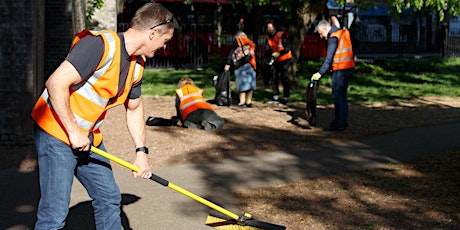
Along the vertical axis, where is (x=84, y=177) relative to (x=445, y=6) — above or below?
below

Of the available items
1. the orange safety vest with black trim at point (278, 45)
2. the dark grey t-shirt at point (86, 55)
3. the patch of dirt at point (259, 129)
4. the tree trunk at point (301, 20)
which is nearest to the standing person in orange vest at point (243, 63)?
Result: the patch of dirt at point (259, 129)

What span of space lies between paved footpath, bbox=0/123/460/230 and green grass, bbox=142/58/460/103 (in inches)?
226

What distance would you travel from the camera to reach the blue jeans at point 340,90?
1207 centimetres

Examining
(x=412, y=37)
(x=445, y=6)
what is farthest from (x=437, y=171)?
(x=412, y=37)

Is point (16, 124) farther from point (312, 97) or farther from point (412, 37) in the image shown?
point (412, 37)

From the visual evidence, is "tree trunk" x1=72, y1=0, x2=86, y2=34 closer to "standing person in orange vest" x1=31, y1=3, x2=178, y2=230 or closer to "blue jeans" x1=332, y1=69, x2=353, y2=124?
"blue jeans" x1=332, y1=69, x2=353, y2=124

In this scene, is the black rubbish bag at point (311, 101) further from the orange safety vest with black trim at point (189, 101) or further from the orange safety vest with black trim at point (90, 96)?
the orange safety vest with black trim at point (90, 96)

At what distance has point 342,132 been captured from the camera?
12086 millimetres

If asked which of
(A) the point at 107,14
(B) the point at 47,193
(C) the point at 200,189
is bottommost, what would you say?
(C) the point at 200,189

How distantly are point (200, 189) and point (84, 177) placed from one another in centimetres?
311

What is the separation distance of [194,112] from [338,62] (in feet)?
7.63

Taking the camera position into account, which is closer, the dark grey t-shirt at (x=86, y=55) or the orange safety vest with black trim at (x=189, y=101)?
the dark grey t-shirt at (x=86, y=55)

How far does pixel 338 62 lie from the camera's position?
12.1m

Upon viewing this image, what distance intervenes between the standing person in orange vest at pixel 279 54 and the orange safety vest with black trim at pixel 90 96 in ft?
35.5
